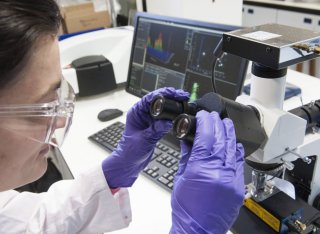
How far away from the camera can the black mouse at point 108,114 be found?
1.49 metres

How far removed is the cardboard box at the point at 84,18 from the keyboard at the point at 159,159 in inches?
48.2

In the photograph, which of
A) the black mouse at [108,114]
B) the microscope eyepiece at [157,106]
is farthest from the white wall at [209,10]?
the microscope eyepiece at [157,106]

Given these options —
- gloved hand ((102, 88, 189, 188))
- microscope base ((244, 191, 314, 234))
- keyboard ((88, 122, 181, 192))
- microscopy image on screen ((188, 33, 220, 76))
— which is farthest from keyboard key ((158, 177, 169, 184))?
microscopy image on screen ((188, 33, 220, 76))

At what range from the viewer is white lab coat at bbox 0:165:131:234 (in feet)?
2.94

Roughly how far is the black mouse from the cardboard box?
3.30 feet

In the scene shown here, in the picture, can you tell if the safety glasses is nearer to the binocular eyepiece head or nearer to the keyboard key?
the binocular eyepiece head

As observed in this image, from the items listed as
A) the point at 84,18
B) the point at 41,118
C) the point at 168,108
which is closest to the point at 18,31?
the point at 41,118

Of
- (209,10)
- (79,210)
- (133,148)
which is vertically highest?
(209,10)

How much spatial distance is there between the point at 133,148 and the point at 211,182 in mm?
353

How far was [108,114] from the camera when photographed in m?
1.50

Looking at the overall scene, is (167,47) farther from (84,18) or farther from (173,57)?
(84,18)

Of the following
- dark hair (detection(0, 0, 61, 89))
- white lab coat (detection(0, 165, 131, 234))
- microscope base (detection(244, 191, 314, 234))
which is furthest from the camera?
white lab coat (detection(0, 165, 131, 234))

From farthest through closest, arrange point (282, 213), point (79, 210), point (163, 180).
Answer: point (163, 180) → point (79, 210) → point (282, 213)

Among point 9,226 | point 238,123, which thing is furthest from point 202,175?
point 9,226
